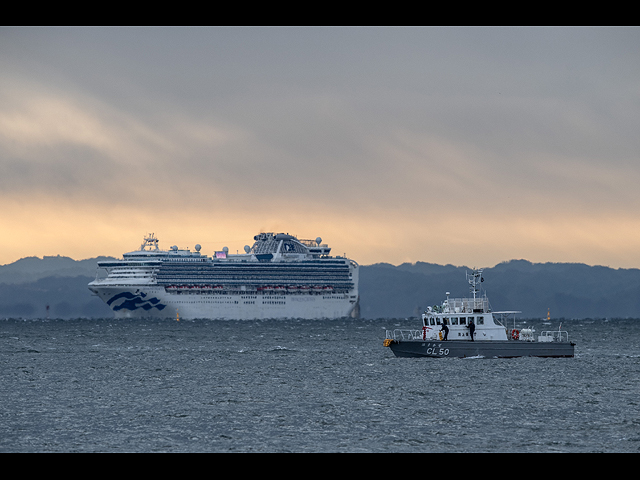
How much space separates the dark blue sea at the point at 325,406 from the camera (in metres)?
26.0

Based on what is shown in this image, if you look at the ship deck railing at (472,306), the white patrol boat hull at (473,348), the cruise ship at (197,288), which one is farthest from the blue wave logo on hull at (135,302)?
the ship deck railing at (472,306)

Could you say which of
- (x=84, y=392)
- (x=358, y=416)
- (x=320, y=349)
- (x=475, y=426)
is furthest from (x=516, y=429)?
(x=320, y=349)

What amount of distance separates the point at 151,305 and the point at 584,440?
173491mm

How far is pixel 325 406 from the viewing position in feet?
117

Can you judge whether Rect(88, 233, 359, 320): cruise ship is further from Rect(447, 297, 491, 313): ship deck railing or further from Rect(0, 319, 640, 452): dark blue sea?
Rect(447, 297, 491, 313): ship deck railing

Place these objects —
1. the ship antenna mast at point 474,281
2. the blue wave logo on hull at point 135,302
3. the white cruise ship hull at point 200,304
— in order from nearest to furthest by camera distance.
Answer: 1. the ship antenna mast at point 474,281
2. the blue wave logo on hull at point 135,302
3. the white cruise ship hull at point 200,304

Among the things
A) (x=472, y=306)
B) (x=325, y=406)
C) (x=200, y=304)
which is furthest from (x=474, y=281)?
(x=200, y=304)

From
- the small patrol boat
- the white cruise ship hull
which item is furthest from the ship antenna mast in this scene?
the white cruise ship hull

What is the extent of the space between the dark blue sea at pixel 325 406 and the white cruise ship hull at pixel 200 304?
12732 centimetres

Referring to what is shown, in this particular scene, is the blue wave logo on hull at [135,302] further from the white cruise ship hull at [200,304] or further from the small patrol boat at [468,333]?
the small patrol boat at [468,333]

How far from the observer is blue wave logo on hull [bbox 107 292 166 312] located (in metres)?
190

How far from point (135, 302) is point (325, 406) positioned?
16121cm
